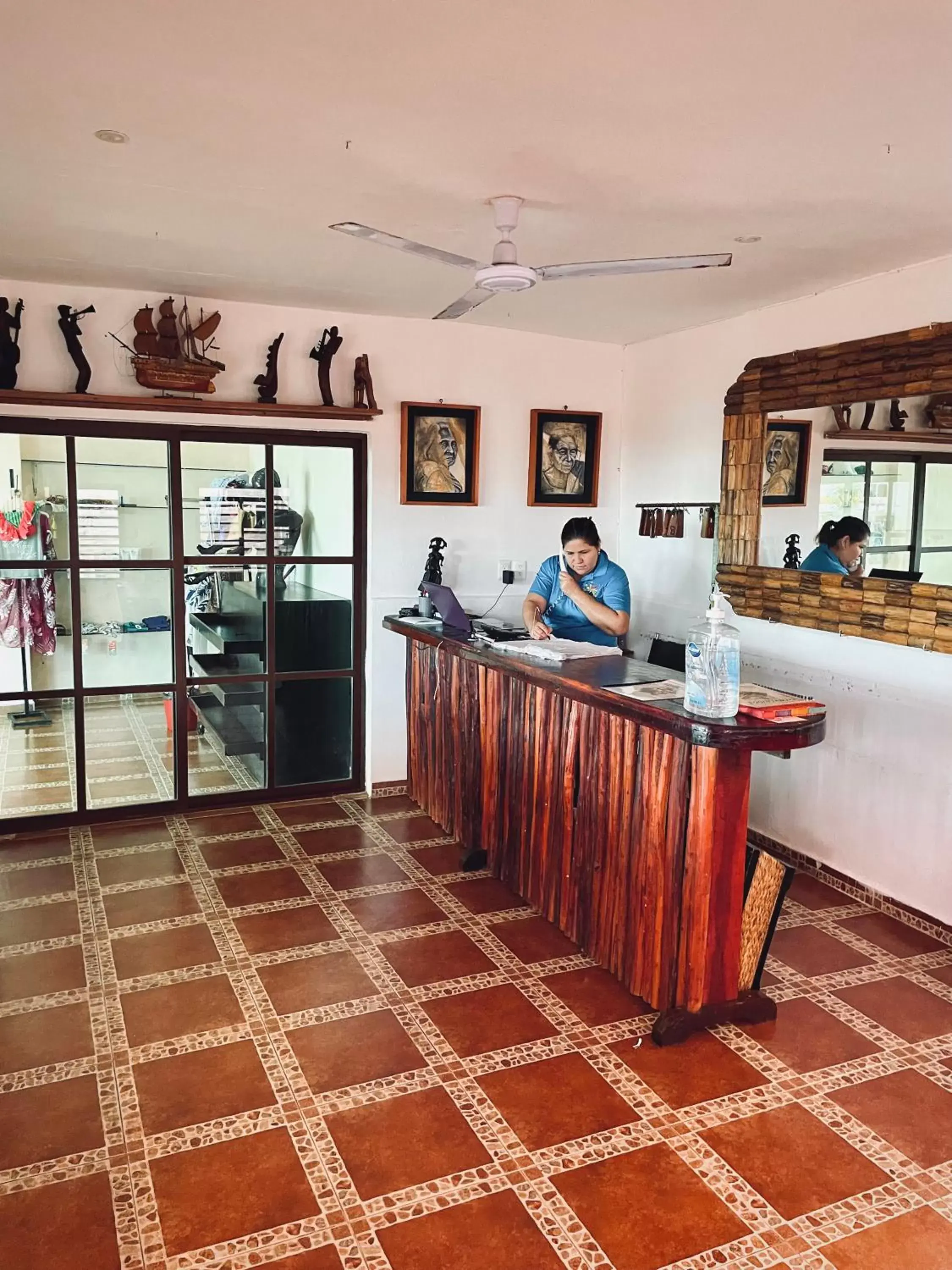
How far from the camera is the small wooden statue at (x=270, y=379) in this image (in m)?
4.63

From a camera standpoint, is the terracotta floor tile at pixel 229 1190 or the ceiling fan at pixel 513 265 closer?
the terracotta floor tile at pixel 229 1190

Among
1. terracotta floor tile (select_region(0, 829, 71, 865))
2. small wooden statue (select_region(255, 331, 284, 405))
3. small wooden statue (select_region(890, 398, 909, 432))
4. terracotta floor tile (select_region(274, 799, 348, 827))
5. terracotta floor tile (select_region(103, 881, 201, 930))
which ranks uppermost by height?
small wooden statue (select_region(255, 331, 284, 405))

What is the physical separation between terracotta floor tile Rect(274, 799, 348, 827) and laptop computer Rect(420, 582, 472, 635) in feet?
3.97

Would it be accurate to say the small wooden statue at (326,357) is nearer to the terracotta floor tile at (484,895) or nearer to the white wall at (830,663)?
the white wall at (830,663)

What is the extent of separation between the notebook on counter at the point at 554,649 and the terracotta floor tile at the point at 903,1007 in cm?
151

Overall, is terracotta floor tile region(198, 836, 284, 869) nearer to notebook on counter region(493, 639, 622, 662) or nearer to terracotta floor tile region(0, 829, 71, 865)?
terracotta floor tile region(0, 829, 71, 865)

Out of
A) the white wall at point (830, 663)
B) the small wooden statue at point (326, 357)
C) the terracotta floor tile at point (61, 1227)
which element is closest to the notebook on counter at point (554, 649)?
the white wall at point (830, 663)

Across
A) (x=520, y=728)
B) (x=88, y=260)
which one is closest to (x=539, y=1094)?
(x=520, y=728)

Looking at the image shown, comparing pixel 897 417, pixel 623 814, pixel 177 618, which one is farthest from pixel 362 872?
pixel 897 417

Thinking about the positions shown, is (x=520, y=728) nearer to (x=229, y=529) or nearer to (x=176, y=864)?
(x=176, y=864)

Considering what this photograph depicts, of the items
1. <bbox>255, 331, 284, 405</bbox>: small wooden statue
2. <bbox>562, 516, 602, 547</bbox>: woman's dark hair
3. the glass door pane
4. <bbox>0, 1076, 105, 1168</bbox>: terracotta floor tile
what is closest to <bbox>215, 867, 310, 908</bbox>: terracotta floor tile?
<bbox>0, 1076, 105, 1168</bbox>: terracotta floor tile

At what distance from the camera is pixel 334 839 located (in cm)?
450

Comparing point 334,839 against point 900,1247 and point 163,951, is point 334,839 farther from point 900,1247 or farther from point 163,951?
point 900,1247

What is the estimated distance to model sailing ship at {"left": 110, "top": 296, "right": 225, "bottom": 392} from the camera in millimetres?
4340
